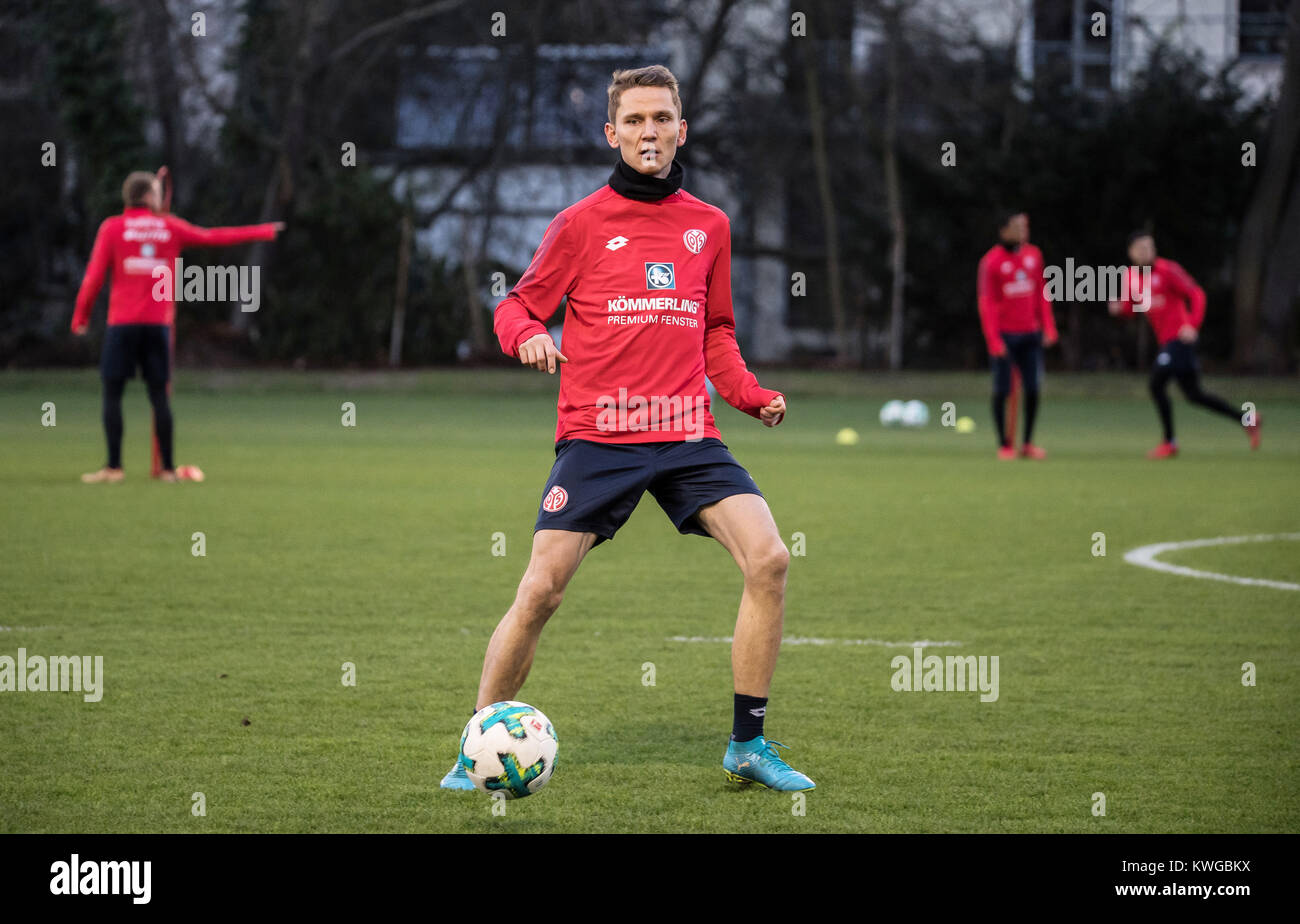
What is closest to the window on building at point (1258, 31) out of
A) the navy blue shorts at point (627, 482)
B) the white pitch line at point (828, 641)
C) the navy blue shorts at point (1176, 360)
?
the navy blue shorts at point (1176, 360)

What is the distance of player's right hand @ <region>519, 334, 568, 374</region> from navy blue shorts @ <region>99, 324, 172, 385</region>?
30.0 ft

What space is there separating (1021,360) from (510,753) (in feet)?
43.8

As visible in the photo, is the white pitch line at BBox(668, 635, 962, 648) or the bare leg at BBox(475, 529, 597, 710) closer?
the bare leg at BBox(475, 529, 597, 710)

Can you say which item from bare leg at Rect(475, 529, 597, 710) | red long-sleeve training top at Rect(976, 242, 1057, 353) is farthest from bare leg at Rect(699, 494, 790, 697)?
red long-sleeve training top at Rect(976, 242, 1057, 353)

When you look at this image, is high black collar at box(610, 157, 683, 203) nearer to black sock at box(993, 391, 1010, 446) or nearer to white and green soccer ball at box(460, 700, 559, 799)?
white and green soccer ball at box(460, 700, 559, 799)

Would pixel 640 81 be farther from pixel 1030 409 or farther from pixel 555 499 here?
pixel 1030 409

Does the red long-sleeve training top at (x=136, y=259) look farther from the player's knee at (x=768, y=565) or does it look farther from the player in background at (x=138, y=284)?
the player's knee at (x=768, y=565)

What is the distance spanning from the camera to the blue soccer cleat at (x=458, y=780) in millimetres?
4902

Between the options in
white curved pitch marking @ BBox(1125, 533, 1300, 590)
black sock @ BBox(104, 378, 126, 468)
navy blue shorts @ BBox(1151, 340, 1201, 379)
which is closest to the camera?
white curved pitch marking @ BBox(1125, 533, 1300, 590)

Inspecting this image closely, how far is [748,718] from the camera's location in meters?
5.02

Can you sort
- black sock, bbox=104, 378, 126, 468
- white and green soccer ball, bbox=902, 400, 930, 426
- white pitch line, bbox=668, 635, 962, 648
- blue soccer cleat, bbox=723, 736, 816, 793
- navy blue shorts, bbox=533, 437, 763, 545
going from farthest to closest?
white and green soccer ball, bbox=902, 400, 930, 426 → black sock, bbox=104, 378, 126, 468 → white pitch line, bbox=668, 635, 962, 648 → navy blue shorts, bbox=533, 437, 763, 545 → blue soccer cleat, bbox=723, 736, 816, 793

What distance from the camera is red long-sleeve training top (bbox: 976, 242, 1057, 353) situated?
17.0 m

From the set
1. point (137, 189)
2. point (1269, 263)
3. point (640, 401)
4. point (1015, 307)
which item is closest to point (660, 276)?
point (640, 401)

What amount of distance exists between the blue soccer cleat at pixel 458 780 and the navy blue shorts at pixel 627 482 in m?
0.75
